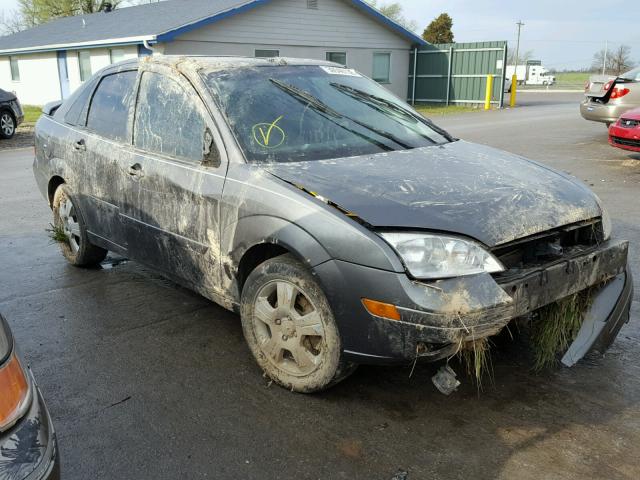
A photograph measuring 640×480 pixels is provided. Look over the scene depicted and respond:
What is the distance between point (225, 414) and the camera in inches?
123

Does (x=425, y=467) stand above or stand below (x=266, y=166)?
below

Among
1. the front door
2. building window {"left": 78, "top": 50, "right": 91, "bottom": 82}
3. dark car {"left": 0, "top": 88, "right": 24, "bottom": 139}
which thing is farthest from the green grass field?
the front door

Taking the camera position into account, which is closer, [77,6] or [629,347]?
[629,347]

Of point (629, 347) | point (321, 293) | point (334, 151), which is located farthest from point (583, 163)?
point (321, 293)

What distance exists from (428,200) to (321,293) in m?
0.69

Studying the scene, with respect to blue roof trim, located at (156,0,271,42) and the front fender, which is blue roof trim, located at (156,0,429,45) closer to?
blue roof trim, located at (156,0,271,42)

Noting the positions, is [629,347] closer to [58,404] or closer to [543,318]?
[543,318]

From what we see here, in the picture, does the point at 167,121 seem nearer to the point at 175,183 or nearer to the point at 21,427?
the point at 175,183

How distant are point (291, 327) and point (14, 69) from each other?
32872 millimetres

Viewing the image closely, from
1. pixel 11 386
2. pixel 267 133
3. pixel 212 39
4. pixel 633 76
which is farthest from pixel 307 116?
pixel 212 39

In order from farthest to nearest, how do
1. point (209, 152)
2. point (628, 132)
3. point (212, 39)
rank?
1. point (212, 39)
2. point (628, 132)
3. point (209, 152)

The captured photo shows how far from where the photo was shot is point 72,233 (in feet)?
17.3

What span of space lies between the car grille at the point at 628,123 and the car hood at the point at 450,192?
7.13 m

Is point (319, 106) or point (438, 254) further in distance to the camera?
point (319, 106)
